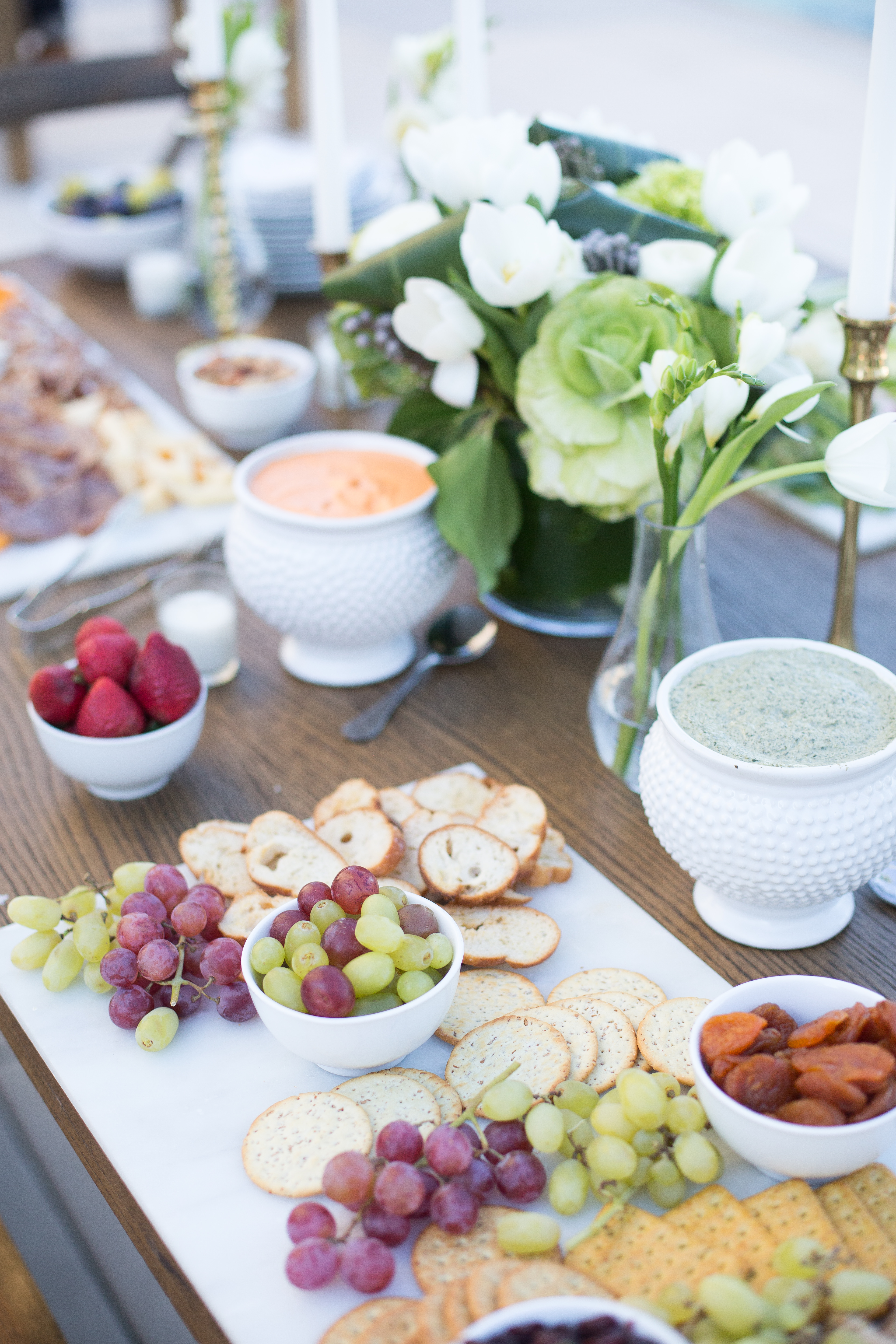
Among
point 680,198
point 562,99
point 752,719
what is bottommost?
point 562,99

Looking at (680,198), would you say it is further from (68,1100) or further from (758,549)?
(68,1100)

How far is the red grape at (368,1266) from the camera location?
1.86 feet

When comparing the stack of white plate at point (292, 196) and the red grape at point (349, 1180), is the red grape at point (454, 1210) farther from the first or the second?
the stack of white plate at point (292, 196)

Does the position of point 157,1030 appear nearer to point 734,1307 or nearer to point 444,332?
point 734,1307

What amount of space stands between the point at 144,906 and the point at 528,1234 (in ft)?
1.02

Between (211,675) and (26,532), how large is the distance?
35 centimetres

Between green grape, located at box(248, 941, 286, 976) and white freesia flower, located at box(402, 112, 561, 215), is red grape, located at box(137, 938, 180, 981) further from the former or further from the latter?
white freesia flower, located at box(402, 112, 561, 215)

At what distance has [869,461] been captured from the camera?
717mm

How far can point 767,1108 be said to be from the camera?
23.5 inches

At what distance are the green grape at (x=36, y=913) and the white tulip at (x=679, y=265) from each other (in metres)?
0.62

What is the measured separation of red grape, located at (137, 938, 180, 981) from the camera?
2.35 feet

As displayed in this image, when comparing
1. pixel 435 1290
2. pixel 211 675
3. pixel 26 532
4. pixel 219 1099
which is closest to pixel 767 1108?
pixel 435 1290

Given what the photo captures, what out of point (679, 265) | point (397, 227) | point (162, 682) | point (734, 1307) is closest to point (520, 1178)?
point (734, 1307)

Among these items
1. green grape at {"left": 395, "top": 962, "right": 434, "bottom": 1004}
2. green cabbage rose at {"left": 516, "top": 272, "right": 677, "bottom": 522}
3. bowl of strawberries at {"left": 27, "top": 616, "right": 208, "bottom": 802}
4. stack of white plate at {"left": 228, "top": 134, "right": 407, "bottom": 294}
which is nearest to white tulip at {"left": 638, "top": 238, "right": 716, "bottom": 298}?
green cabbage rose at {"left": 516, "top": 272, "right": 677, "bottom": 522}
